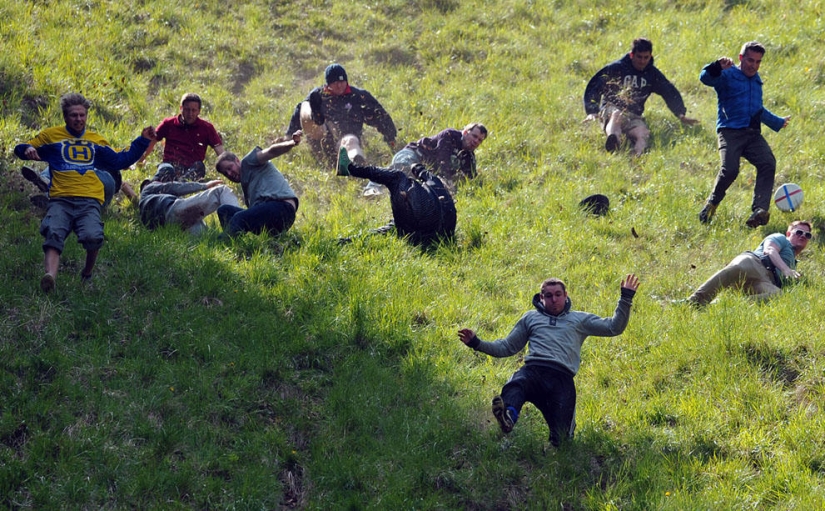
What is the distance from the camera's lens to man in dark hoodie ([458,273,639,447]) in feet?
22.4

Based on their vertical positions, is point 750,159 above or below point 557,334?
above

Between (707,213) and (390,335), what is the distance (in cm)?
491

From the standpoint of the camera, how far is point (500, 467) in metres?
6.72

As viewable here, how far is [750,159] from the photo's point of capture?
35.3ft

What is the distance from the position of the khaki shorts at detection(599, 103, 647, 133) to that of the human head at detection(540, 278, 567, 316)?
6455mm

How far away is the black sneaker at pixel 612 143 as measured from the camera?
12586 mm

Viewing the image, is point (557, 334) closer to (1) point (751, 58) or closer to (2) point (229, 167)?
(2) point (229, 167)

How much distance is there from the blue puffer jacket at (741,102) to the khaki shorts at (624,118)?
7.13ft

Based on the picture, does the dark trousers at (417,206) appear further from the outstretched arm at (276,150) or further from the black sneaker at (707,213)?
the black sneaker at (707,213)

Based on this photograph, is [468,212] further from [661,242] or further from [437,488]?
[437,488]

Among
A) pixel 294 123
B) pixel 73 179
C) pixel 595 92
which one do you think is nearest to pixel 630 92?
pixel 595 92

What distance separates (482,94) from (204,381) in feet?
28.1

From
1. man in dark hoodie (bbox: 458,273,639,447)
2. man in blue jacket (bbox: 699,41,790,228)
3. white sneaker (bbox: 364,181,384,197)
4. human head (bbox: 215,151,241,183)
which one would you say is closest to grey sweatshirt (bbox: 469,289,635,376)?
man in dark hoodie (bbox: 458,273,639,447)

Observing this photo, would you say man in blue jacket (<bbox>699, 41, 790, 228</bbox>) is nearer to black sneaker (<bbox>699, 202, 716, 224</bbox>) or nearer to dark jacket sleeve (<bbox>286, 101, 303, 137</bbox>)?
black sneaker (<bbox>699, 202, 716, 224</bbox>)
